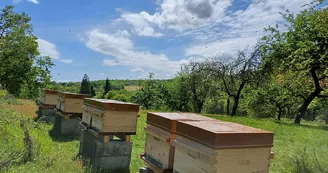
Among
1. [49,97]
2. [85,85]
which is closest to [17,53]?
[49,97]

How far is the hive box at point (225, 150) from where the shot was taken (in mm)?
2918

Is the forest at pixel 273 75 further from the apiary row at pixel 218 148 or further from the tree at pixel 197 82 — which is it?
the apiary row at pixel 218 148

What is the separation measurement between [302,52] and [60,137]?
13.5m

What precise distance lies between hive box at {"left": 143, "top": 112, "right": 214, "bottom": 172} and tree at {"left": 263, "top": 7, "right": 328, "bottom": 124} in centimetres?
1235

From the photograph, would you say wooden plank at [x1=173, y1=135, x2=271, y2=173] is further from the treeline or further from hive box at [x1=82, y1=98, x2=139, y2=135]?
the treeline

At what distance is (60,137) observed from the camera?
9297 mm

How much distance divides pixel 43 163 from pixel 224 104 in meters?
46.9

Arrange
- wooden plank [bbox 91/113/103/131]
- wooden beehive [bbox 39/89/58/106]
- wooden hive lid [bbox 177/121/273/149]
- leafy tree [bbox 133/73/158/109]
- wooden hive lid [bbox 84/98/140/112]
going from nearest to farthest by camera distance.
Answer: wooden hive lid [bbox 177/121/273/149] < wooden hive lid [bbox 84/98/140/112] < wooden plank [bbox 91/113/103/131] < wooden beehive [bbox 39/89/58/106] < leafy tree [bbox 133/73/158/109]

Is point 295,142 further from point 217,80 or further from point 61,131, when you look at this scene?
point 217,80

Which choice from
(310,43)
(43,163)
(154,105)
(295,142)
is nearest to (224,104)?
(154,105)

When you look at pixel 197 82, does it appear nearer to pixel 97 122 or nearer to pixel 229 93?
pixel 229 93

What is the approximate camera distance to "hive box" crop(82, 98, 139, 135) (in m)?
5.94

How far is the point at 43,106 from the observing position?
1214cm

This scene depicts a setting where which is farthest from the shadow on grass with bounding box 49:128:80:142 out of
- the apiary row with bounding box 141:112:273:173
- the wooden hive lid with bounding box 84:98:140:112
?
the apiary row with bounding box 141:112:273:173
